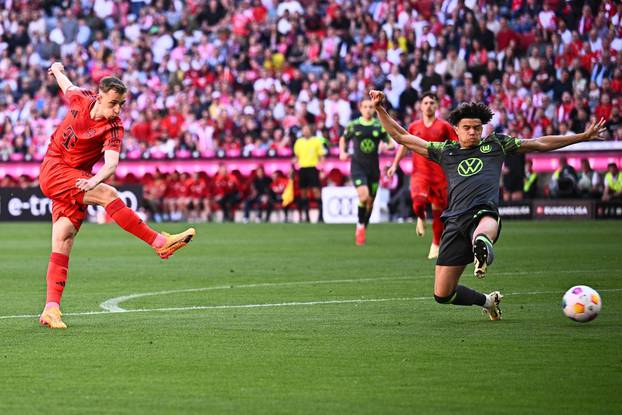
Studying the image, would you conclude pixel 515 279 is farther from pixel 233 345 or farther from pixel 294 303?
pixel 233 345

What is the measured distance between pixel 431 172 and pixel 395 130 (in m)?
8.70

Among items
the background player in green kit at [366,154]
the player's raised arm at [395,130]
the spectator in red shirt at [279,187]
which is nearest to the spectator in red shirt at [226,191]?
the spectator in red shirt at [279,187]

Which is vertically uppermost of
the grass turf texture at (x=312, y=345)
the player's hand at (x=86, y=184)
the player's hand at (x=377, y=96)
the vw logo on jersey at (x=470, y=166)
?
the player's hand at (x=377, y=96)

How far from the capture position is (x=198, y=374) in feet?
26.0

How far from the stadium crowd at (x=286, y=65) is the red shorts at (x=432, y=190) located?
1155 cm

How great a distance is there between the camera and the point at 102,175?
10.3 m

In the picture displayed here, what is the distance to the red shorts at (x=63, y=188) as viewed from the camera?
420 inches

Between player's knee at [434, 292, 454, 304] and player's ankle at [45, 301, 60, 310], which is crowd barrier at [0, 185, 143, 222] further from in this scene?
player's knee at [434, 292, 454, 304]

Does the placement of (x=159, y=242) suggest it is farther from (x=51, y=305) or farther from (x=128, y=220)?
(x=51, y=305)

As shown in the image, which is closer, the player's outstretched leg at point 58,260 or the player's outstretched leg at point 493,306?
the player's outstretched leg at point 493,306

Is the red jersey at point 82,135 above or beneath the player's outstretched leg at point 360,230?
above

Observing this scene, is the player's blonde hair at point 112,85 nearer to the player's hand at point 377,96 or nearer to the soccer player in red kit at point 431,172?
the player's hand at point 377,96

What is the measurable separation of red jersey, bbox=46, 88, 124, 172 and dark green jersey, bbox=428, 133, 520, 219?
8.81 feet

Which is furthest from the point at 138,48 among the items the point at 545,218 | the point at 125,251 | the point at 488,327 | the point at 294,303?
the point at 488,327
